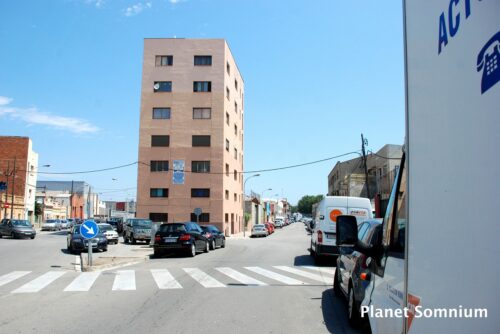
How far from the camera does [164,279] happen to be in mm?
12547

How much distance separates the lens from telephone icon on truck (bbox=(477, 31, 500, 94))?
5.85 ft

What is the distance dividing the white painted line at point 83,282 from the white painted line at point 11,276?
1.77m

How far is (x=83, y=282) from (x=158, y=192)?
40895 millimetres

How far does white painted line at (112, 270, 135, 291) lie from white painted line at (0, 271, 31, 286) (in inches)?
111

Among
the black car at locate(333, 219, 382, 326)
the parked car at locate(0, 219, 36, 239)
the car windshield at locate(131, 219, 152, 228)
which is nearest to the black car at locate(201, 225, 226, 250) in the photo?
the car windshield at locate(131, 219, 152, 228)

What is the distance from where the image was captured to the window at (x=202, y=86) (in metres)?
53.2

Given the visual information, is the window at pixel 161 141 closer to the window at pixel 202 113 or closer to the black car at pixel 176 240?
the window at pixel 202 113

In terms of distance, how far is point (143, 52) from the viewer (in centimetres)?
5384

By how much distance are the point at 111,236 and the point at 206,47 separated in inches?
1201

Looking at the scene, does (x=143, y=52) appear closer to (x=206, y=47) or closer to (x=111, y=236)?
(x=206, y=47)

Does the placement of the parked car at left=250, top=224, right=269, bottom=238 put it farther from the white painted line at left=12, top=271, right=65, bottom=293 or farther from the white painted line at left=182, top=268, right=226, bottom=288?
the white painted line at left=12, top=271, right=65, bottom=293

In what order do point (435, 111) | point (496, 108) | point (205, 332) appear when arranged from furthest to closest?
point (205, 332) → point (435, 111) → point (496, 108)

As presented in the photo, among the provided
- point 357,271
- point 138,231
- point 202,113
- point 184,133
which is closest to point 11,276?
point 357,271

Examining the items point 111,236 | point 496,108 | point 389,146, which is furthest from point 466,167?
point 389,146
